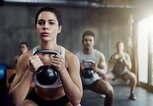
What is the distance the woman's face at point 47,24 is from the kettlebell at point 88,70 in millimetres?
286

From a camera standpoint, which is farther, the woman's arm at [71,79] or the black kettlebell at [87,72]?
the black kettlebell at [87,72]

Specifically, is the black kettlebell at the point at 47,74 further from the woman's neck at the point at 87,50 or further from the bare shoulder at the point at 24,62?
the woman's neck at the point at 87,50

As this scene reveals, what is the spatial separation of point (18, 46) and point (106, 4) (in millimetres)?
468

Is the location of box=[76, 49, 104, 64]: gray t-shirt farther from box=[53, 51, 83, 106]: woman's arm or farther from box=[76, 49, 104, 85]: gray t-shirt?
box=[53, 51, 83, 106]: woman's arm

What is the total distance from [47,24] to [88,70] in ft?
1.10

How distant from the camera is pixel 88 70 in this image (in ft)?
3.15

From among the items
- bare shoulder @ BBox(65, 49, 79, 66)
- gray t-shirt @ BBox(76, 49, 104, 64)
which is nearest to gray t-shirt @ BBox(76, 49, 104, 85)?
gray t-shirt @ BBox(76, 49, 104, 64)

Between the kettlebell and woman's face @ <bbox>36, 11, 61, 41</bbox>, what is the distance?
29 cm

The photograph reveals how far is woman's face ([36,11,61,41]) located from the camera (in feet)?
2.35

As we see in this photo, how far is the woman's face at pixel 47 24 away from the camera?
72 cm

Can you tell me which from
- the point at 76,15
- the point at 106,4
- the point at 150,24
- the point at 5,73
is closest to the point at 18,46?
the point at 5,73

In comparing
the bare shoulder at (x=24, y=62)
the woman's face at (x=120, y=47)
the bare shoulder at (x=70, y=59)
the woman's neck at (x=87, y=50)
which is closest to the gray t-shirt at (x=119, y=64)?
the woman's face at (x=120, y=47)

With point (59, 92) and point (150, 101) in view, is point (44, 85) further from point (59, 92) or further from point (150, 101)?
point (150, 101)

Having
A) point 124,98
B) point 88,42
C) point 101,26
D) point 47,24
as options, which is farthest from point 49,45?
point 124,98
